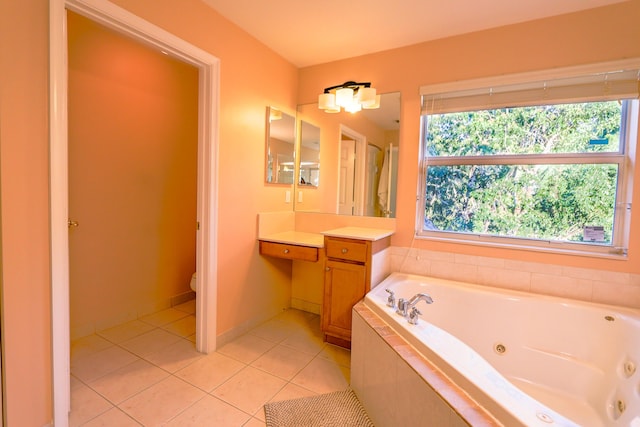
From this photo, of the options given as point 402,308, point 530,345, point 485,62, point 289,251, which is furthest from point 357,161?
point 530,345

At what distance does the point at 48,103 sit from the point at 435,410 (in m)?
1.99

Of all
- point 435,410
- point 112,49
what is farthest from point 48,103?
point 435,410

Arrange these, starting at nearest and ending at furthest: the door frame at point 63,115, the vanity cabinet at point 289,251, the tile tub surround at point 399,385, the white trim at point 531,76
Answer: the tile tub surround at point 399,385, the door frame at point 63,115, the white trim at point 531,76, the vanity cabinet at point 289,251

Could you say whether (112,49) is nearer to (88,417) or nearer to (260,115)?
(260,115)

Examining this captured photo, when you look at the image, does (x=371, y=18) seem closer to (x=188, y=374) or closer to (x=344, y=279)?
(x=344, y=279)

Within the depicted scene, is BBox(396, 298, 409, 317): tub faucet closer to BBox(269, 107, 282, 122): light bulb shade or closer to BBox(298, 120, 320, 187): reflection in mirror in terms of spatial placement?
BBox(298, 120, 320, 187): reflection in mirror

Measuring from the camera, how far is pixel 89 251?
7.47 feet

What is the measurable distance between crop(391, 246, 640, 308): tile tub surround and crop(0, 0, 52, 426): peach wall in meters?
2.20

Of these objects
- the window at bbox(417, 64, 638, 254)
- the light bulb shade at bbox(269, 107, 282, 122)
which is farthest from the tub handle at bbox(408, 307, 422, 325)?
the light bulb shade at bbox(269, 107, 282, 122)

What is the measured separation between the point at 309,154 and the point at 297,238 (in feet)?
2.79

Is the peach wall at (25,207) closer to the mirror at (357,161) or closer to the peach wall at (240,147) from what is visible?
the peach wall at (240,147)

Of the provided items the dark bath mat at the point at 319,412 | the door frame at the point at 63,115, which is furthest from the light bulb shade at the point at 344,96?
the dark bath mat at the point at 319,412

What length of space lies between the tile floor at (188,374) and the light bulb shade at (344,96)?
196 cm

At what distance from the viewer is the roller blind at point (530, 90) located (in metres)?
1.83
